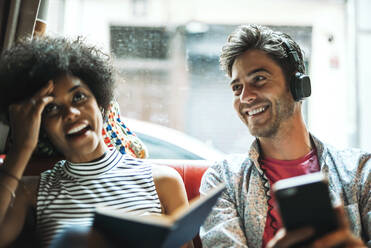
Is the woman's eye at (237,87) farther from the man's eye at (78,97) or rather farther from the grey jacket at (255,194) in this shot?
the man's eye at (78,97)

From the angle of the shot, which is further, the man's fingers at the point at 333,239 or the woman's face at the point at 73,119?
the woman's face at the point at 73,119

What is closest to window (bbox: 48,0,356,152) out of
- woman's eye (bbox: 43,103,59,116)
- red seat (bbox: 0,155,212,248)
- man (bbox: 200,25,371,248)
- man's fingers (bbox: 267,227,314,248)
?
red seat (bbox: 0,155,212,248)

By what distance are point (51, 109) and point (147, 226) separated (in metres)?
0.77

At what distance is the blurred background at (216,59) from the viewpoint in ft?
8.18

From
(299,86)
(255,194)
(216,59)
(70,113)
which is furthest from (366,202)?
(216,59)

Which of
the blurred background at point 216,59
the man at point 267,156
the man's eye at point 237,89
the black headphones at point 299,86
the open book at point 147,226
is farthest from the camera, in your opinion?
the blurred background at point 216,59

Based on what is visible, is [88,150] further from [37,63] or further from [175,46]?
[175,46]

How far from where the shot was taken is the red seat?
1646 mm

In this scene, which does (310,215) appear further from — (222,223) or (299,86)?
(299,86)

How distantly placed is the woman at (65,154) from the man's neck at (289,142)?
0.45m

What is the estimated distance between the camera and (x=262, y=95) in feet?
5.01

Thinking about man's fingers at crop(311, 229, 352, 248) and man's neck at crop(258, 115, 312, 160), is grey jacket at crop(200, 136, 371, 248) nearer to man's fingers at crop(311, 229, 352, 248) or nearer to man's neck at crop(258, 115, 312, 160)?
man's neck at crop(258, 115, 312, 160)

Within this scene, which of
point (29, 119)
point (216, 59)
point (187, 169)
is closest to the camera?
point (29, 119)

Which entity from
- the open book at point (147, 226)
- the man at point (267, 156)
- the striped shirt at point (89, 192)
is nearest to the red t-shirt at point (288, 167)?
the man at point (267, 156)
